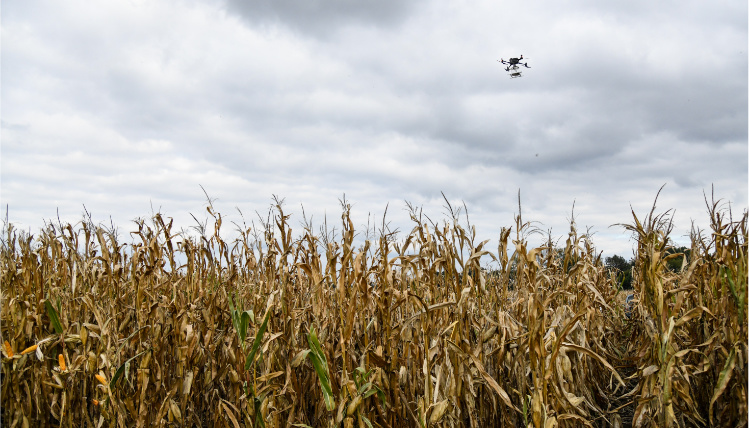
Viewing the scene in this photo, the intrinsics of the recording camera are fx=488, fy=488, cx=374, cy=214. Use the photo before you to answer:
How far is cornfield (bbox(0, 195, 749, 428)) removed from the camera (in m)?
2.60

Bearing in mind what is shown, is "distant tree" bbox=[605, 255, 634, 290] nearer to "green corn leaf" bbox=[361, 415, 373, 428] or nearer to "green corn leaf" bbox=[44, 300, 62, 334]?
"green corn leaf" bbox=[361, 415, 373, 428]

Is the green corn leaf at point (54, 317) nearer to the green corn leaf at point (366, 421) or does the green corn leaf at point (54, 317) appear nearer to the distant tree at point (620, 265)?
the green corn leaf at point (366, 421)

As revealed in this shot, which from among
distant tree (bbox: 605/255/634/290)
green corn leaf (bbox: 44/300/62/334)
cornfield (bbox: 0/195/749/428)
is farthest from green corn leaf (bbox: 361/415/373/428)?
distant tree (bbox: 605/255/634/290)

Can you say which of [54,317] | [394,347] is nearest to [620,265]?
[394,347]

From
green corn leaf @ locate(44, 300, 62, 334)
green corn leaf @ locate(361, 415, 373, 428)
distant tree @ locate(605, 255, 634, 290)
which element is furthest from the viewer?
distant tree @ locate(605, 255, 634, 290)

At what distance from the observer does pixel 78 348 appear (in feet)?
11.6

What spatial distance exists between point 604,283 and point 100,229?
14.6ft

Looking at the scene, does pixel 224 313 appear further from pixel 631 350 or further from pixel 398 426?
pixel 631 350

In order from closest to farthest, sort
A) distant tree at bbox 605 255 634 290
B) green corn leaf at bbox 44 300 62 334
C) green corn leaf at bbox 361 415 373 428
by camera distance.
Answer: green corn leaf at bbox 361 415 373 428 → green corn leaf at bbox 44 300 62 334 → distant tree at bbox 605 255 634 290

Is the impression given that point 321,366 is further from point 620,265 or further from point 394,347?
point 620,265

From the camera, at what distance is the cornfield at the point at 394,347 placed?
2.60m

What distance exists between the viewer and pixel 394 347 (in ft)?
9.79

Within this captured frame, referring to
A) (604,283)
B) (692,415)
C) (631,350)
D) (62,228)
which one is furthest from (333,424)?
(62,228)

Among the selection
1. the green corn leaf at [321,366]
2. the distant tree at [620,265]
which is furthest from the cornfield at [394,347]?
the distant tree at [620,265]
